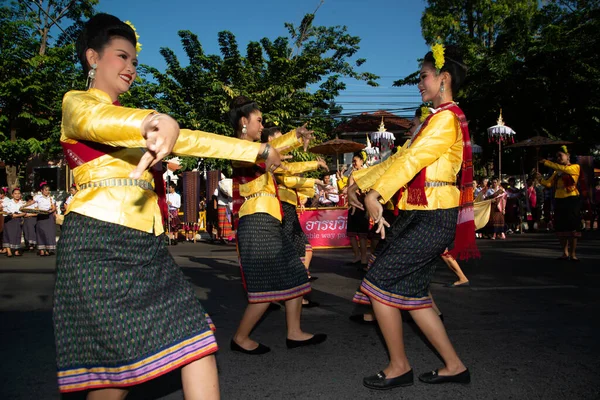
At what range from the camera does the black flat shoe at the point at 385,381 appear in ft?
9.31

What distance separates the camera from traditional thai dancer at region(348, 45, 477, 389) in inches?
110

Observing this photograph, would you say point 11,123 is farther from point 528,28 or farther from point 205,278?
point 528,28

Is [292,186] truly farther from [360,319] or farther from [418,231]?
[418,231]

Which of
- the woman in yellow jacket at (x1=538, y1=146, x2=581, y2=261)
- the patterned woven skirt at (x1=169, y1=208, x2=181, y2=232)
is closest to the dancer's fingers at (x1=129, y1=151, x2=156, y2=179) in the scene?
the woman in yellow jacket at (x1=538, y1=146, x2=581, y2=261)

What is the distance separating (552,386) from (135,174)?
2.65 m

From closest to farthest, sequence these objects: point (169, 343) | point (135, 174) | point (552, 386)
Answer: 1. point (135, 174)
2. point (169, 343)
3. point (552, 386)

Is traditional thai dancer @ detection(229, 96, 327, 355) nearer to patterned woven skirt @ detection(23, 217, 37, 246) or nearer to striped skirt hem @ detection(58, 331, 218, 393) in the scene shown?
striped skirt hem @ detection(58, 331, 218, 393)

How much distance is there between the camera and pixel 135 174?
1516 millimetres

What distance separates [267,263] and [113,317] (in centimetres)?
192

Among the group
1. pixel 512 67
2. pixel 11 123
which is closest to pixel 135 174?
pixel 11 123

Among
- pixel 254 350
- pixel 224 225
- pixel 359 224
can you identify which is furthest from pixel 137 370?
pixel 224 225

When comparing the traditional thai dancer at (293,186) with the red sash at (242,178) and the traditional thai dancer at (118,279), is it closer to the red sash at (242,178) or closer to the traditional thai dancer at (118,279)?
the red sash at (242,178)

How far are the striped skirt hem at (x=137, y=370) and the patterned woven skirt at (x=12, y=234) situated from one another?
1181 centimetres

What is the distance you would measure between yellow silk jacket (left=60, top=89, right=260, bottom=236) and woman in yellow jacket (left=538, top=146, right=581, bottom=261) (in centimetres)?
783
